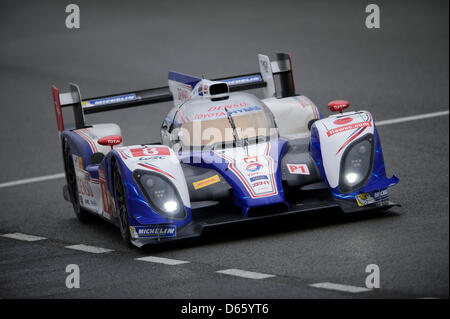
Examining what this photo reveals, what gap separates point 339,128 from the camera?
31.0ft

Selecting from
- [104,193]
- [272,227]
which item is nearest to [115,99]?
[104,193]

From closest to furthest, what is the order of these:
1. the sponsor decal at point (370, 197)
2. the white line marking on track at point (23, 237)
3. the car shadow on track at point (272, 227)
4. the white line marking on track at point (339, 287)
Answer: the white line marking on track at point (339, 287) < the car shadow on track at point (272, 227) < the sponsor decal at point (370, 197) < the white line marking on track at point (23, 237)

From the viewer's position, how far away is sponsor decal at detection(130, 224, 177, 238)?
28.4 ft

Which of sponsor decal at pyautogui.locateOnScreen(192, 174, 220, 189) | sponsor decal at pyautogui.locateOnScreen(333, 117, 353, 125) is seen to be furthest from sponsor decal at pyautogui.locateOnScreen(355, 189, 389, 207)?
sponsor decal at pyautogui.locateOnScreen(192, 174, 220, 189)

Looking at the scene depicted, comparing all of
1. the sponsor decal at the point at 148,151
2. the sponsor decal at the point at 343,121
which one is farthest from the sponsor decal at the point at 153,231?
the sponsor decal at the point at 343,121

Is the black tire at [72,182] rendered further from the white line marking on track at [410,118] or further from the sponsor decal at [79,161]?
the white line marking on track at [410,118]

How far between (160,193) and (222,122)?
4.88 feet

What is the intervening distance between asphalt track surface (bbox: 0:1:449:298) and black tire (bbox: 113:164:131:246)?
179 millimetres

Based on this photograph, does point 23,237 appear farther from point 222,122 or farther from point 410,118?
point 410,118

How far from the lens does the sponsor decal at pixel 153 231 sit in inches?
341

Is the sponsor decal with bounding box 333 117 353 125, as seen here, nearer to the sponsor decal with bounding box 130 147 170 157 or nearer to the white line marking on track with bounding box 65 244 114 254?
the sponsor decal with bounding box 130 147 170 157

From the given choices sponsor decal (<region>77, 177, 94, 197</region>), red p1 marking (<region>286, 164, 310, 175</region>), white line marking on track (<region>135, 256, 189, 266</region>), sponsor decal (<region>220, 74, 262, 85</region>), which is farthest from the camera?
sponsor decal (<region>220, 74, 262, 85</region>)

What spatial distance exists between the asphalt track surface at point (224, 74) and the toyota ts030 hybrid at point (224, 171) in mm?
256

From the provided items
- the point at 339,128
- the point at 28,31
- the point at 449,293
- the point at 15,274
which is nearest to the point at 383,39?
the point at 28,31
